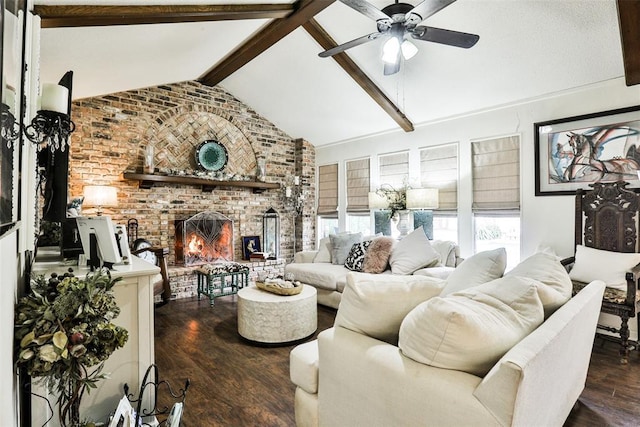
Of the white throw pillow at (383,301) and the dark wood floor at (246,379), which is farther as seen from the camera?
the dark wood floor at (246,379)

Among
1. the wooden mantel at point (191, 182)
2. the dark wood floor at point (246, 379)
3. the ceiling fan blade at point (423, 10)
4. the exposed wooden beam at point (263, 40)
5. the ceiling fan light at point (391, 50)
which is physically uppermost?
the exposed wooden beam at point (263, 40)

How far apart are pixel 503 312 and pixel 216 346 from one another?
2.62 m

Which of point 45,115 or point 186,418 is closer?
point 45,115

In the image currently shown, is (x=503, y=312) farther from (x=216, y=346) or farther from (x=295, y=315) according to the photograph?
(x=216, y=346)

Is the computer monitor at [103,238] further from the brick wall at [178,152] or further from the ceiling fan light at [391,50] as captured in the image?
the brick wall at [178,152]

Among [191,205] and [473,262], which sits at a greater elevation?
[191,205]

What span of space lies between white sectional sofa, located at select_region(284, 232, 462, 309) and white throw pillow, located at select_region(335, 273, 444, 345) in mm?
2350

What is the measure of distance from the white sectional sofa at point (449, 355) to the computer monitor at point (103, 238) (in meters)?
1.11

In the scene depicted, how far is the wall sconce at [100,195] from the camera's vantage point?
168 inches

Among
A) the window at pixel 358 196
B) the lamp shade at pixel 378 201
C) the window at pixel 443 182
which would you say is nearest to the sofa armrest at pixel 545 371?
the window at pixel 443 182

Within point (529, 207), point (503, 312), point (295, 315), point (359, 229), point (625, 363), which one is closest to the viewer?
point (503, 312)

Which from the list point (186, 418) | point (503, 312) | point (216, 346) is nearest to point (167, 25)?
point (216, 346)

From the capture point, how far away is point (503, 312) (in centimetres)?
135

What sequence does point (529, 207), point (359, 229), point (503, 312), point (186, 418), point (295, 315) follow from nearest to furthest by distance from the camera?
point (503, 312), point (186, 418), point (295, 315), point (529, 207), point (359, 229)
